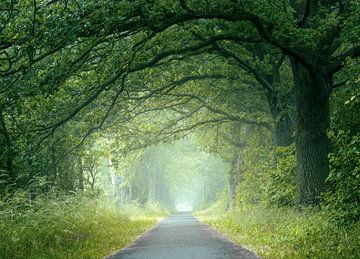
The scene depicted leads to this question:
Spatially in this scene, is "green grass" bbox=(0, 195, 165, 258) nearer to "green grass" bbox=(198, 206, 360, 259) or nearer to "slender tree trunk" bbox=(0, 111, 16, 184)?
"slender tree trunk" bbox=(0, 111, 16, 184)

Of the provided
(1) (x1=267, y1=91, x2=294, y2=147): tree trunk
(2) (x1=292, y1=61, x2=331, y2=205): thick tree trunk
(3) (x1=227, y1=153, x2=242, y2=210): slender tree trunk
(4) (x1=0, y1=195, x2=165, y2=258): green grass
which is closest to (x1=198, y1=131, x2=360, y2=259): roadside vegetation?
(2) (x1=292, y1=61, x2=331, y2=205): thick tree trunk

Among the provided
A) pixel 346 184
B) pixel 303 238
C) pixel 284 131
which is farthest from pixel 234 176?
pixel 303 238

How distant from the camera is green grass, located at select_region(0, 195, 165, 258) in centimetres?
1021

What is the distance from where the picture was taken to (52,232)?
12.1 metres

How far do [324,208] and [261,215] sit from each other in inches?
224

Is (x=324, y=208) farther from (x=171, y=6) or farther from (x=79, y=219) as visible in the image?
(x=79, y=219)

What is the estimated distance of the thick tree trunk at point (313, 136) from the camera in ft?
44.4

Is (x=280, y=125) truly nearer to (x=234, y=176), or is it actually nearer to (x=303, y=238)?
(x=303, y=238)

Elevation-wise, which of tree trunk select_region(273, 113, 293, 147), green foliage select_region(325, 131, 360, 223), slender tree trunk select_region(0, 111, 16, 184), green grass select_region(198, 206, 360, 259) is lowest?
green grass select_region(198, 206, 360, 259)

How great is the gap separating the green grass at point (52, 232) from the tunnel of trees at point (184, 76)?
2.40 ft

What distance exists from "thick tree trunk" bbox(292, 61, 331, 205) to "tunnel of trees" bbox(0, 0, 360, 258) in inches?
1.2

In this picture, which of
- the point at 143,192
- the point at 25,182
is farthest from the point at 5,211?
the point at 143,192

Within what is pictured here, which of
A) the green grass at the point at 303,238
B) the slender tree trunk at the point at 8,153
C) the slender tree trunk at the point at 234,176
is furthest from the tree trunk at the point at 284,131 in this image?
the slender tree trunk at the point at 234,176

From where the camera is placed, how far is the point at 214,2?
11.6 meters
